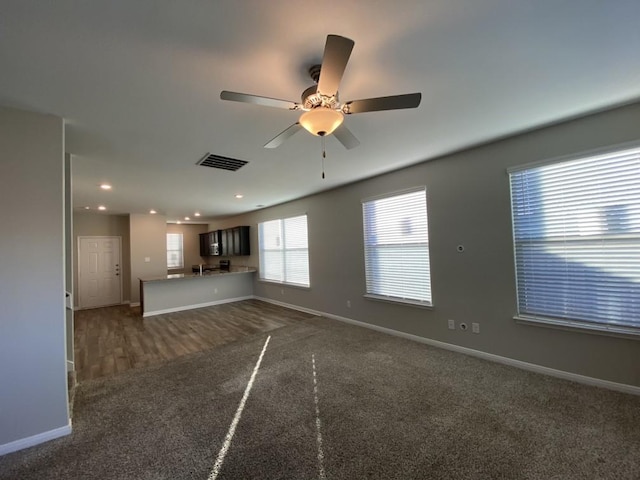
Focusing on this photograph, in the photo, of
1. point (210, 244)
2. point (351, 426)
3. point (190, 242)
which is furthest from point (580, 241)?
point (190, 242)

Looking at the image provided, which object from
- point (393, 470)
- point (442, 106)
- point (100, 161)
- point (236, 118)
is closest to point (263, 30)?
point (236, 118)

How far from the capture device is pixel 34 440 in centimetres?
205

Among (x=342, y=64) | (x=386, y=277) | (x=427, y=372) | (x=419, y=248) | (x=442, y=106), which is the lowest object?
(x=427, y=372)

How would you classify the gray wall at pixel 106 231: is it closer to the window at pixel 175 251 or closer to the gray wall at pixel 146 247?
the gray wall at pixel 146 247

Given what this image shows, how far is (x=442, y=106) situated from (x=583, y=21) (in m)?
0.91

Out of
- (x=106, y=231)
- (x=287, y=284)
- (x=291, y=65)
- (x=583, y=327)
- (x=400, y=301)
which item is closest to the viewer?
(x=291, y=65)

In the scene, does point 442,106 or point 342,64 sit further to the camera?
point 442,106

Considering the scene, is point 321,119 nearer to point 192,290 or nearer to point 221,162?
point 221,162

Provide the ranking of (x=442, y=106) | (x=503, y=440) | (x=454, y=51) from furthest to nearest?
(x=442, y=106) → (x=503, y=440) → (x=454, y=51)

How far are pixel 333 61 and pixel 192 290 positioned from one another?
6.67 m

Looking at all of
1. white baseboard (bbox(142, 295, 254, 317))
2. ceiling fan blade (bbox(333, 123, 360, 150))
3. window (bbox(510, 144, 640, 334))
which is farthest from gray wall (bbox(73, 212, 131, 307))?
window (bbox(510, 144, 640, 334))

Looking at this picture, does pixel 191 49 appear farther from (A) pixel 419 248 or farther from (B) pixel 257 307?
(B) pixel 257 307

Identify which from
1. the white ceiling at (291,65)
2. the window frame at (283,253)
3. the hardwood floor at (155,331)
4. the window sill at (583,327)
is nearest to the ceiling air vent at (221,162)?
the white ceiling at (291,65)

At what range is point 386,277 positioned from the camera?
440 centimetres
